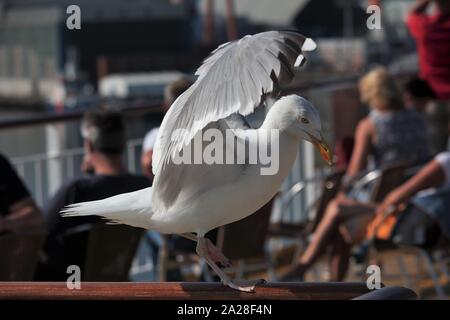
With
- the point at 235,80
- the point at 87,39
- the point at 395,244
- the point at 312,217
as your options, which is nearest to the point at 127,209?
the point at 235,80

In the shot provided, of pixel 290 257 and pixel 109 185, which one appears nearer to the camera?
pixel 109 185

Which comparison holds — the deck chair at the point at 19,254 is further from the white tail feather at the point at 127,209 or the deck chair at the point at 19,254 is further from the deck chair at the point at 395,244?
the deck chair at the point at 395,244

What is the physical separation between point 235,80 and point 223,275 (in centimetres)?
35

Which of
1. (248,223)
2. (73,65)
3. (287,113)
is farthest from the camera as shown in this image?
(73,65)

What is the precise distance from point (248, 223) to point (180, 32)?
74.1 m

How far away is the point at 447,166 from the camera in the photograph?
4.81 metres

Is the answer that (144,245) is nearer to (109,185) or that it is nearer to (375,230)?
(375,230)

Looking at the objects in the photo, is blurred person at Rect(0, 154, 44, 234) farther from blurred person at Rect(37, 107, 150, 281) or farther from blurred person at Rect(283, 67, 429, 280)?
blurred person at Rect(283, 67, 429, 280)

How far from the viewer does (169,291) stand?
1.91 meters

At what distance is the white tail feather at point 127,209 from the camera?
2.11 m

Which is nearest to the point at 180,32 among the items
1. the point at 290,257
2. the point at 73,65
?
the point at 73,65

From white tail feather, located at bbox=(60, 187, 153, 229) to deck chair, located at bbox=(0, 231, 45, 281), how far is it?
118cm

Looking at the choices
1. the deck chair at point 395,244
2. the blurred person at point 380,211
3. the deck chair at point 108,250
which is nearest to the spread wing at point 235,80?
Answer: the deck chair at point 108,250

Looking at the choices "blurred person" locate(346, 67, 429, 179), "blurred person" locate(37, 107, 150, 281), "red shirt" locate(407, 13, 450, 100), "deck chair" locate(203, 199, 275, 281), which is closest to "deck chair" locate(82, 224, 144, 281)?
"blurred person" locate(37, 107, 150, 281)
